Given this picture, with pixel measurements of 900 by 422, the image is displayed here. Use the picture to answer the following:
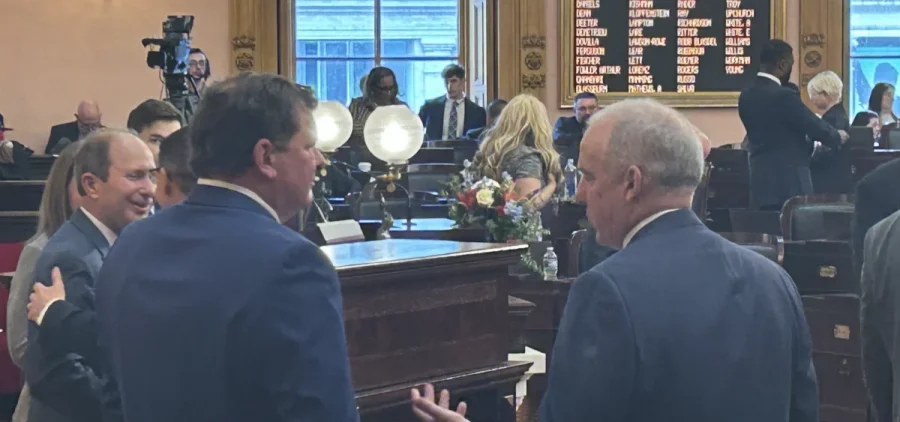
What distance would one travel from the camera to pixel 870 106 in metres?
9.52

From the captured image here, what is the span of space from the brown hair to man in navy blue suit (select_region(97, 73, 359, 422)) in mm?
964

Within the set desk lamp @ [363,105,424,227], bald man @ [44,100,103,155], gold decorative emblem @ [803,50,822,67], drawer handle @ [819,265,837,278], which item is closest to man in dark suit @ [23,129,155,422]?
desk lamp @ [363,105,424,227]

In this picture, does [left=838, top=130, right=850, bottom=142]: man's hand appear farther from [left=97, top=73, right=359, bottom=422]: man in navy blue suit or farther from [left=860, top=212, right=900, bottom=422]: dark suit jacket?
[left=97, top=73, right=359, bottom=422]: man in navy blue suit

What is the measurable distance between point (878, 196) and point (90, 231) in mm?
2241

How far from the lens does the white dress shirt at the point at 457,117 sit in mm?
9781

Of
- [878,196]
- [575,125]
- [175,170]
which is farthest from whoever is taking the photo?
[575,125]

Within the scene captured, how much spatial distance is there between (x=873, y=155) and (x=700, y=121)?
2800 millimetres

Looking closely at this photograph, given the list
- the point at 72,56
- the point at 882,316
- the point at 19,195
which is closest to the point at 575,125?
the point at 19,195

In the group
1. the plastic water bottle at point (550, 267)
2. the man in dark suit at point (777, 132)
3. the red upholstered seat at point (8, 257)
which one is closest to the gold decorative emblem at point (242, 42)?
the man in dark suit at point (777, 132)

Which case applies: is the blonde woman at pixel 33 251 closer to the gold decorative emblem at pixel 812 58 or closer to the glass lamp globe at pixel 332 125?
the glass lamp globe at pixel 332 125

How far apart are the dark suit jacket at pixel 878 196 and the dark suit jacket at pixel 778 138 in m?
3.06

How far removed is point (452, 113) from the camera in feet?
32.2

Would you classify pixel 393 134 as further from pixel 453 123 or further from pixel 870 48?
pixel 870 48

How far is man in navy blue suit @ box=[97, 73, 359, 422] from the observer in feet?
5.27
